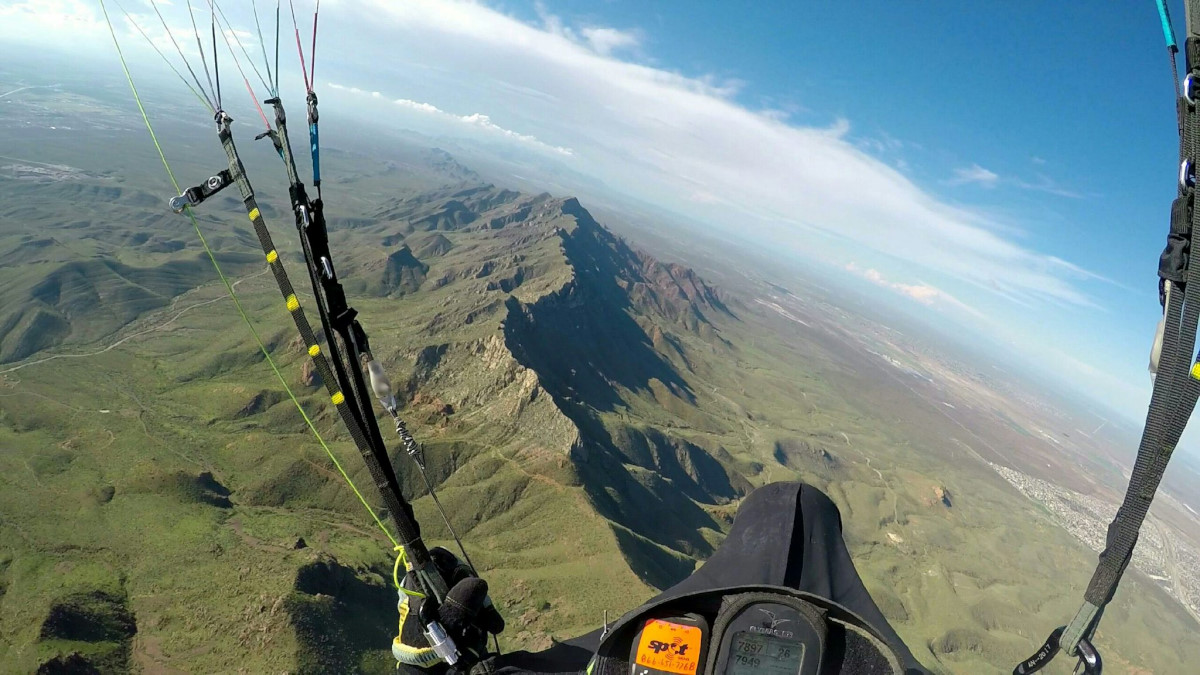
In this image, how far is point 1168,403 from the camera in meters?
3.06

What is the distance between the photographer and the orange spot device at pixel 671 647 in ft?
11.9

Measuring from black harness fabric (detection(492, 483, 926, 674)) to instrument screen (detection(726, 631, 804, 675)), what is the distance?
1118 mm

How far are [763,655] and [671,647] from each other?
2.05ft

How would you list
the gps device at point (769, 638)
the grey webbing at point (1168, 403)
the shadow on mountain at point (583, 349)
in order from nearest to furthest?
the grey webbing at point (1168, 403), the gps device at point (769, 638), the shadow on mountain at point (583, 349)

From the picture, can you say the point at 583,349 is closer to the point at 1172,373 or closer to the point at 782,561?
the point at 782,561

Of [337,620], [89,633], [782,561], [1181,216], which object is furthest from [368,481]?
[1181,216]

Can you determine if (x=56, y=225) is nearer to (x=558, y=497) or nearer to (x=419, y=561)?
(x=558, y=497)

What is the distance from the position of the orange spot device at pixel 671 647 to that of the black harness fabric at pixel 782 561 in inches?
36.2

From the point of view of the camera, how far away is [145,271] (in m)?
156

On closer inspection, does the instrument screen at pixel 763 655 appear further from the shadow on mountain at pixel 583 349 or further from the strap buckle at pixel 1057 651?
the shadow on mountain at pixel 583 349

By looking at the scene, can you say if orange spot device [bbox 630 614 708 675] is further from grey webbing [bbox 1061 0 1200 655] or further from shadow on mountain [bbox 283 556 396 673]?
shadow on mountain [bbox 283 556 396 673]

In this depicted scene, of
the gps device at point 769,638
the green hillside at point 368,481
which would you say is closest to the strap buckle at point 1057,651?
the gps device at point 769,638

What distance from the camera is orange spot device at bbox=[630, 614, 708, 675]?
3.62 m

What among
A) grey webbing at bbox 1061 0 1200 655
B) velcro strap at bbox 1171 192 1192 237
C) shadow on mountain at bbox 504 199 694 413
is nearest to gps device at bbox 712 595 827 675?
grey webbing at bbox 1061 0 1200 655
